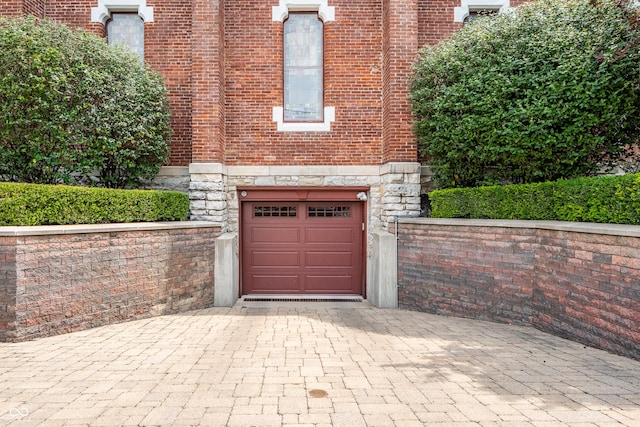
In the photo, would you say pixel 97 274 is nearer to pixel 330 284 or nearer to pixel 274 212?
pixel 274 212

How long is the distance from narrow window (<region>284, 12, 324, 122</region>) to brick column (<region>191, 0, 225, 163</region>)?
175 cm

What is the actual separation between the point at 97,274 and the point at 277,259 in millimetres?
4184

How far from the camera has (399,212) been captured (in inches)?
351

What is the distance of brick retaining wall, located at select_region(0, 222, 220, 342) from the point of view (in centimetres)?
541

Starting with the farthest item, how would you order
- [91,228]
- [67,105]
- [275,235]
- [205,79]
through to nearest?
[275,235], [205,79], [67,105], [91,228]

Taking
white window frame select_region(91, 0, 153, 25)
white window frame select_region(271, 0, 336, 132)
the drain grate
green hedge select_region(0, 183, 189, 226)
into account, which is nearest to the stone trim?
white window frame select_region(271, 0, 336, 132)

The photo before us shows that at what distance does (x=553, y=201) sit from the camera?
6.44 meters

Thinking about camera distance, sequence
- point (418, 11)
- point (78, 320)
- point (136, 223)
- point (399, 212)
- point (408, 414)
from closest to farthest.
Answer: point (408, 414)
point (78, 320)
point (136, 223)
point (399, 212)
point (418, 11)

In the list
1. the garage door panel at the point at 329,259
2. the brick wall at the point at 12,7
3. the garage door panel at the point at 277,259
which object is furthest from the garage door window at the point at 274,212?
the brick wall at the point at 12,7

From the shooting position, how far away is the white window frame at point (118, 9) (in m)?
9.35

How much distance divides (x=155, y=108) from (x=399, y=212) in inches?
234

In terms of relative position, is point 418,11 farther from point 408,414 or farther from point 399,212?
point 408,414

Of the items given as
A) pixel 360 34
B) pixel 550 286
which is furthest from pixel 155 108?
pixel 550 286

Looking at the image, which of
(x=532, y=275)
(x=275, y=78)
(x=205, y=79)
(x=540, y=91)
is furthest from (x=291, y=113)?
(x=532, y=275)
